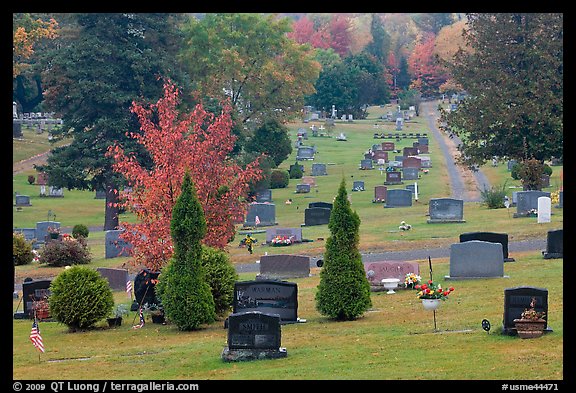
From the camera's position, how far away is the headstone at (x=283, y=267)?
103 feet

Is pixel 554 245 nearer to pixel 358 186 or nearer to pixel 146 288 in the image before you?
pixel 146 288

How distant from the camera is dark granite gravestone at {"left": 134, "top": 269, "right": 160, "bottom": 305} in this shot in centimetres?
2630

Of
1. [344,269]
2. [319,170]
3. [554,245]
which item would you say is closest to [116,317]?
[344,269]

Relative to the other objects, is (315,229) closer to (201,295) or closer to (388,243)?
(388,243)

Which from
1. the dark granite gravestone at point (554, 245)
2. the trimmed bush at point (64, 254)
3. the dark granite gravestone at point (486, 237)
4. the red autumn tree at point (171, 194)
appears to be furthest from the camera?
the trimmed bush at point (64, 254)

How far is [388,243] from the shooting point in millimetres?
39531

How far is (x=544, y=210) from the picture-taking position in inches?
1580

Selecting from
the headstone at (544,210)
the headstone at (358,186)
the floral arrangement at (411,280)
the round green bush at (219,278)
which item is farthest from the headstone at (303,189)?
the round green bush at (219,278)

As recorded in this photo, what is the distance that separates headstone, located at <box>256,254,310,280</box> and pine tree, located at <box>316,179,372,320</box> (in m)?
8.11

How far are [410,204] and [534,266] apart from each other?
961 inches

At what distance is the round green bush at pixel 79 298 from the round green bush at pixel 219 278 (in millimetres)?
2382

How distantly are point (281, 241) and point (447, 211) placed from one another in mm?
7969

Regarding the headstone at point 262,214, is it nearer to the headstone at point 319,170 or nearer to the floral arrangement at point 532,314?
the headstone at point 319,170
